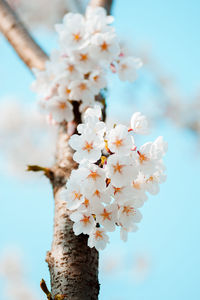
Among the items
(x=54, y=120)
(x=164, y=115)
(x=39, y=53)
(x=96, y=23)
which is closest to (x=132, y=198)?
(x=54, y=120)

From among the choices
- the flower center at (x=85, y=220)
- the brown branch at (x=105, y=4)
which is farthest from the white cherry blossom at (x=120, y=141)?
the brown branch at (x=105, y=4)

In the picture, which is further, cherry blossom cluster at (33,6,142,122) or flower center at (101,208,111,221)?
cherry blossom cluster at (33,6,142,122)

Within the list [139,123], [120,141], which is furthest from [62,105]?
[120,141]

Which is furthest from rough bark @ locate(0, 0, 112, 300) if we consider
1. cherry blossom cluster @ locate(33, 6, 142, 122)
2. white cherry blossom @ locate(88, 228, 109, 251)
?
cherry blossom cluster @ locate(33, 6, 142, 122)

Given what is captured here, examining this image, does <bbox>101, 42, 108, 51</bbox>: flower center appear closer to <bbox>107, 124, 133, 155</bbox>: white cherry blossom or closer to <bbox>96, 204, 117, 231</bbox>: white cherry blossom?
<bbox>107, 124, 133, 155</bbox>: white cherry blossom

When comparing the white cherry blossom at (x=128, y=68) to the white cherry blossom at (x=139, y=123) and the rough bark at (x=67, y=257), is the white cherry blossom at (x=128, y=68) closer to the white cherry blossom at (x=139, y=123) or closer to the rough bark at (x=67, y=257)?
the rough bark at (x=67, y=257)

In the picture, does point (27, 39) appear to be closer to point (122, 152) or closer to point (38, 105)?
point (38, 105)
